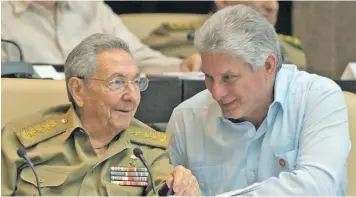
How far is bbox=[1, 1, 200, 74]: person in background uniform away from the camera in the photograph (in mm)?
3182

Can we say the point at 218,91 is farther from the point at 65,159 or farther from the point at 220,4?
the point at 220,4

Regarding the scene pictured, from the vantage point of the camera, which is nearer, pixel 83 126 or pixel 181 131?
pixel 83 126

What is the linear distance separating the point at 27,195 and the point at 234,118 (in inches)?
23.5

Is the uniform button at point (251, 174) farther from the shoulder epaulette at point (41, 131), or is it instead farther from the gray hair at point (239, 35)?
the shoulder epaulette at point (41, 131)

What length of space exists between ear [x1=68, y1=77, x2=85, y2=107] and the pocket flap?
8.2 inches

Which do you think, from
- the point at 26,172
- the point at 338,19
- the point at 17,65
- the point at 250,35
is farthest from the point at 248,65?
the point at 338,19

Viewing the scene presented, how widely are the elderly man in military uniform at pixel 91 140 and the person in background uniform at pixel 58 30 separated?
1022 millimetres

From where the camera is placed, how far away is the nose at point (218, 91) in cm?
210

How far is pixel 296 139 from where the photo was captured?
217cm

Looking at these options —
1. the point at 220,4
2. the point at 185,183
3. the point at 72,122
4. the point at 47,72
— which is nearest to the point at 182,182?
the point at 185,183

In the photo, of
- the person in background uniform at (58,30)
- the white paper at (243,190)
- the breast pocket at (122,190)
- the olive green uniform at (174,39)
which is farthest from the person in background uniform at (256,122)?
the olive green uniform at (174,39)

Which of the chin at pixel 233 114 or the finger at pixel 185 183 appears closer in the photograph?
the finger at pixel 185 183

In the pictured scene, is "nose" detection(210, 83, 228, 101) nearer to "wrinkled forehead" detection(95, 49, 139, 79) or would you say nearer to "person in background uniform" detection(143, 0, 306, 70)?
"wrinkled forehead" detection(95, 49, 139, 79)

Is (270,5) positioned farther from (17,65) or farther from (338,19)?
(338,19)
